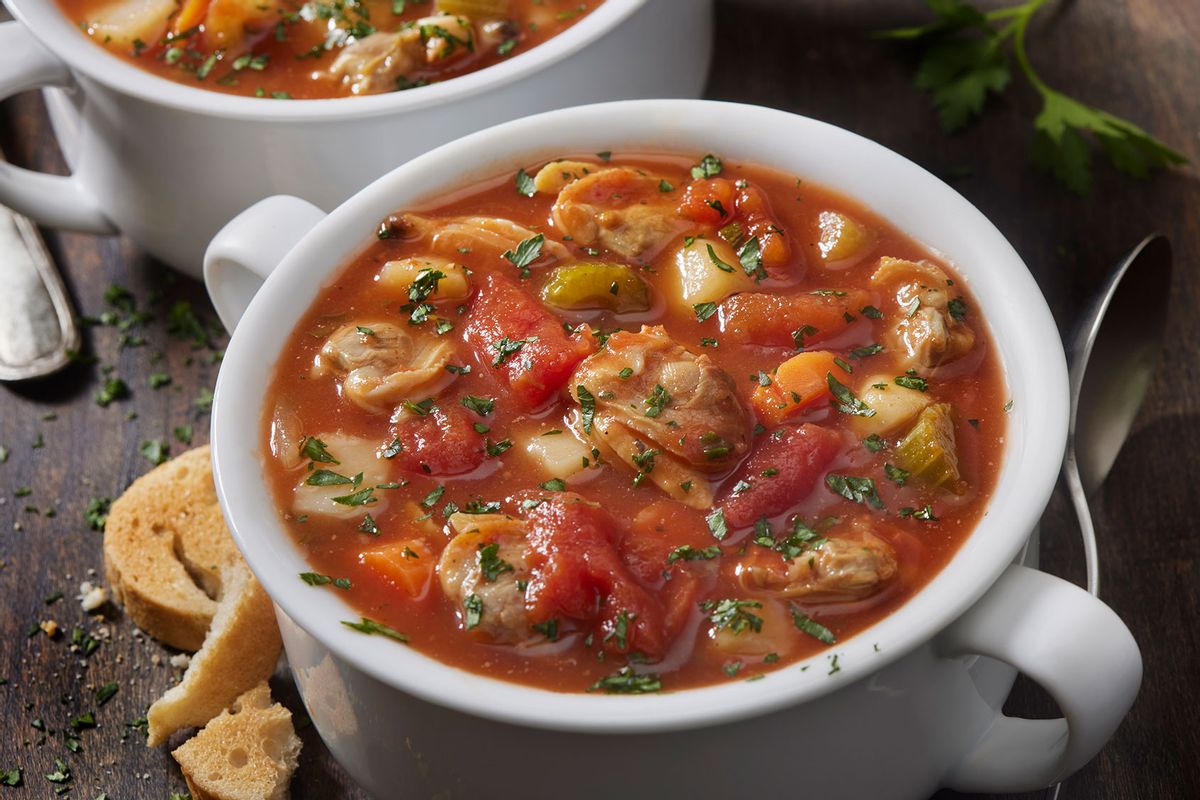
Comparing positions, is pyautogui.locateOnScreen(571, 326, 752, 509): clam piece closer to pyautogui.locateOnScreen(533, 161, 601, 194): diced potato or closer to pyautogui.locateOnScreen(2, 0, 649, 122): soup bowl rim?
pyautogui.locateOnScreen(533, 161, 601, 194): diced potato

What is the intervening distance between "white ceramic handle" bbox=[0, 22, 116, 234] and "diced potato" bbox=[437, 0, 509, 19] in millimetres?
939

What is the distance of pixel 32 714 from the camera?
2.97 metres

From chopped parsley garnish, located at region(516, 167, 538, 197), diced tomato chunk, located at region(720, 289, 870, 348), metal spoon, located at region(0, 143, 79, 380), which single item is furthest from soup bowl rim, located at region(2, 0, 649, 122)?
diced tomato chunk, located at region(720, 289, 870, 348)

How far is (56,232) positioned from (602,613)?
2459 mm

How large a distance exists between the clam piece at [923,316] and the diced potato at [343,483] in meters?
1.00

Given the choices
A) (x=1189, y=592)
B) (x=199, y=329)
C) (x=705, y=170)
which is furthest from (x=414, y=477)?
(x=1189, y=592)

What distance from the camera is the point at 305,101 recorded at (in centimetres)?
322

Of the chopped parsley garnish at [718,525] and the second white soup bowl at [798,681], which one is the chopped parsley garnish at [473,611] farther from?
the chopped parsley garnish at [718,525]

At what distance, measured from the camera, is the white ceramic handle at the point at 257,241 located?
2.86 m

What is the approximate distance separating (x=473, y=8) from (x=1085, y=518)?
191 cm

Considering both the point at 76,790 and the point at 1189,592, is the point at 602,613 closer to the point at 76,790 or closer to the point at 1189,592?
the point at 76,790

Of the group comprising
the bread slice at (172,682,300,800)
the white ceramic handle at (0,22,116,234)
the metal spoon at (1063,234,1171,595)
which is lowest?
the bread slice at (172,682,300,800)

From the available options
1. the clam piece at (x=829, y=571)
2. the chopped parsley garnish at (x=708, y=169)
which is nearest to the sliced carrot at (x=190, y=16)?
the chopped parsley garnish at (x=708, y=169)

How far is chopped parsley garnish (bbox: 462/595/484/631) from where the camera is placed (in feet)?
7.35
